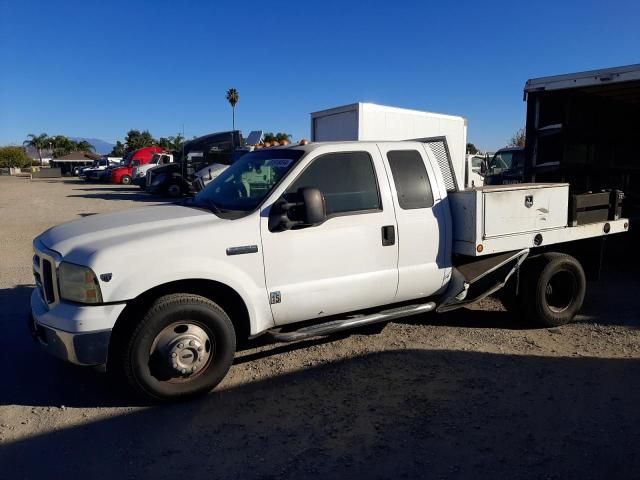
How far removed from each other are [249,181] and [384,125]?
25.4 feet

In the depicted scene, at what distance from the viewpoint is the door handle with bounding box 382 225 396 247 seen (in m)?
4.52

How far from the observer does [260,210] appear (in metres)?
4.10

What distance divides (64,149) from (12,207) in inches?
4162

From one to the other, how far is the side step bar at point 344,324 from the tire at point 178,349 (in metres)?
→ 0.44

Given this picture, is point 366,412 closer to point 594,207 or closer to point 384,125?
point 594,207

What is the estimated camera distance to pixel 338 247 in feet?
14.1

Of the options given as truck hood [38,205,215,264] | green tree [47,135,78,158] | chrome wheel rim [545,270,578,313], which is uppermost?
green tree [47,135,78,158]

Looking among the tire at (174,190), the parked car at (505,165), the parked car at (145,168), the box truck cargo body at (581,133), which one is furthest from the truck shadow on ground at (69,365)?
the parked car at (145,168)

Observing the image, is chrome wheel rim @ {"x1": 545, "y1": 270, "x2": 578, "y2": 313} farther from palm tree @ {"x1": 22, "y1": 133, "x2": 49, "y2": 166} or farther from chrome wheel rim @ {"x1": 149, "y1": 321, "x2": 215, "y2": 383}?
palm tree @ {"x1": 22, "y1": 133, "x2": 49, "y2": 166}

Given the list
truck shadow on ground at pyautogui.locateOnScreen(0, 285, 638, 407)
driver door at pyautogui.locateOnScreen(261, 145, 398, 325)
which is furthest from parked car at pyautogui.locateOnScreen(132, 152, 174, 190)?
driver door at pyautogui.locateOnScreen(261, 145, 398, 325)

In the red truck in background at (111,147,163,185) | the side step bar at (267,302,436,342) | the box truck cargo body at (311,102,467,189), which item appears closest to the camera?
the side step bar at (267,302,436,342)

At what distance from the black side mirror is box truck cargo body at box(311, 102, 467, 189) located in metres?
6.91

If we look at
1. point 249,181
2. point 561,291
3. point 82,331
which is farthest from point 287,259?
point 561,291

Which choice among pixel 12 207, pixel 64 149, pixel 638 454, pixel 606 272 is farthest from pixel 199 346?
pixel 64 149
